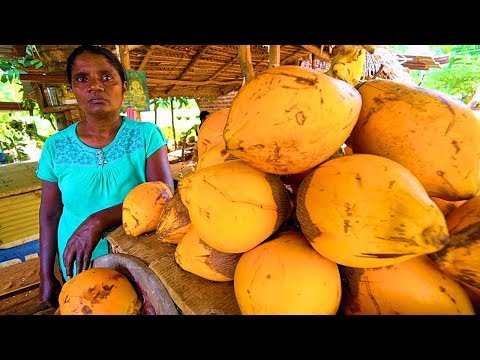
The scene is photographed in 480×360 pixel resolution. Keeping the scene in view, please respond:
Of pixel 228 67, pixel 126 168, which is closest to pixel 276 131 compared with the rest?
pixel 126 168

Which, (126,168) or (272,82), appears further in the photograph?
(126,168)

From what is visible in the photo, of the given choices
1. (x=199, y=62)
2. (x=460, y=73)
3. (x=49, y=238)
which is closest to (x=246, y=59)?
(x=49, y=238)

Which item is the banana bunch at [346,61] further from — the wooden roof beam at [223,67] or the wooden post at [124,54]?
the wooden roof beam at [223,67]

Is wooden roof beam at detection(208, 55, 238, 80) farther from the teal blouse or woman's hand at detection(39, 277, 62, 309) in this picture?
woman's hand at detection(39, 277, 62, 309)

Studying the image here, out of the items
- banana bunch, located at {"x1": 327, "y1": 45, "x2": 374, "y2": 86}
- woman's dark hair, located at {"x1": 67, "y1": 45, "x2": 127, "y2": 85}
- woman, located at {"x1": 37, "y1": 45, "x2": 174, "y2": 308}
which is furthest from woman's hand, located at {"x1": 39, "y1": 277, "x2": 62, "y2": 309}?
banana bunch, located at {"x1": 327, "y1": 45, "x2": 374, "y2": 86}

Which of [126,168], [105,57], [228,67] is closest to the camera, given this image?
[105,57]

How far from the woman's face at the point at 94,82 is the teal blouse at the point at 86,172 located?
24 centimetres

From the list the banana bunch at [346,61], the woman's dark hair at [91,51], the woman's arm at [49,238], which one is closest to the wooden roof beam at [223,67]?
the woman's dark hair at [91,51]

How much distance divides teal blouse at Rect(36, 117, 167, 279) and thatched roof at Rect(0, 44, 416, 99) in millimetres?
1758

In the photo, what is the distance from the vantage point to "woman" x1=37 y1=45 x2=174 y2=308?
5.75 feet
